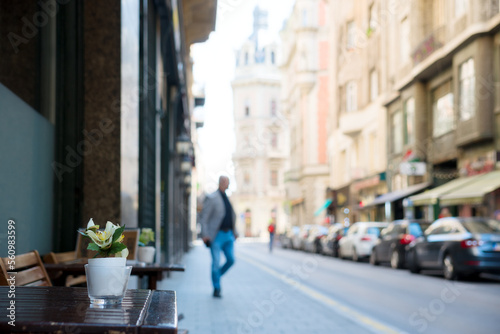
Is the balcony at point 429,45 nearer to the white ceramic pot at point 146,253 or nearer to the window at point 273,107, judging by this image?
the white ceramic pot at point 146,253

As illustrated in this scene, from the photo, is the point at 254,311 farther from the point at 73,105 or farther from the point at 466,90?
the point at 466,90

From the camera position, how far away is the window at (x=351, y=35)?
48247 mm

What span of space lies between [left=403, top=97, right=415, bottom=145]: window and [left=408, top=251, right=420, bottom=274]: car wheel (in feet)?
50.4

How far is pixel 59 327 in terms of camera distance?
2303 mm

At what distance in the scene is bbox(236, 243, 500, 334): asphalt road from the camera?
958 cm

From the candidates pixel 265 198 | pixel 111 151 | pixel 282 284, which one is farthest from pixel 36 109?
pixel 265 198

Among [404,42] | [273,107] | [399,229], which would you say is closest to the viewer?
[399,229]

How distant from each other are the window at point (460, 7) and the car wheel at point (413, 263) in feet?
37.4

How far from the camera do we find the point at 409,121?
36.1 metres

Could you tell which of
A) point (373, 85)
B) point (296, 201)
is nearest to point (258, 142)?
point (296, 201)

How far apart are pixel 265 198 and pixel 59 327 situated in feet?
316

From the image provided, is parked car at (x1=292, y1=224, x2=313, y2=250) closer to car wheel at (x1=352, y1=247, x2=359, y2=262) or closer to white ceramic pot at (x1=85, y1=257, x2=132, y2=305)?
car wheel at (x1=352, y1=247, x2=359, y2=262)

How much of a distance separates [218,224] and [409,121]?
25.6m

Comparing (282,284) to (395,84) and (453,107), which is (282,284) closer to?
(453,107)
